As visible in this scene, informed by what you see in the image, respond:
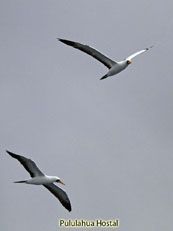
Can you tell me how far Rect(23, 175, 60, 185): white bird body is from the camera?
6116 cm

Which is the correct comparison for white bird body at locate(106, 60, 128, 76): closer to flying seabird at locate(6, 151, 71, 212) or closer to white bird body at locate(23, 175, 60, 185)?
flying seabird at locate(6, 151, 71, 212)

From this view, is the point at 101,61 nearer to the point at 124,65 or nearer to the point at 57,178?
the point at 124,65

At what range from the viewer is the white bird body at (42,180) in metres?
61.2

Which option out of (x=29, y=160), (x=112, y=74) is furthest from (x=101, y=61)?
(x=29, y=160)

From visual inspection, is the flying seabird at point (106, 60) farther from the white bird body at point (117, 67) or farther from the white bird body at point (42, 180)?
the white bird body at point (42, 180)

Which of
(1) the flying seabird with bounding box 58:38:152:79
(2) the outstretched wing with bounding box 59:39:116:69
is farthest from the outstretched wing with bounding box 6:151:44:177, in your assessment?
(2) the outstretched wing with bounding box 59:39:116:69

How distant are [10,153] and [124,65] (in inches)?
406

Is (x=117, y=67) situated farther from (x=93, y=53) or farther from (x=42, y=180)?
(x=42, y=180)

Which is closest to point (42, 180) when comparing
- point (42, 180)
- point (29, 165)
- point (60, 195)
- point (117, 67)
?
point (42, 180)

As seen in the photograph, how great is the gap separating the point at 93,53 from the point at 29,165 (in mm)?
8957

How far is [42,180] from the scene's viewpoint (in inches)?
2443

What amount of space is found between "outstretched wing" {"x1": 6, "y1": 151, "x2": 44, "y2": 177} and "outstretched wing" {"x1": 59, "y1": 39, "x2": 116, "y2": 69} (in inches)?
330

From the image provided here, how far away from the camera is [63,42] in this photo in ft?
196

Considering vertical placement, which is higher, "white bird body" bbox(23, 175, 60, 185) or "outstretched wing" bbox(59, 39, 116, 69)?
"outstretched wing" bbox(59, 39, 116, 69)
